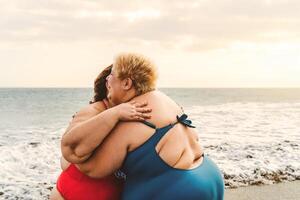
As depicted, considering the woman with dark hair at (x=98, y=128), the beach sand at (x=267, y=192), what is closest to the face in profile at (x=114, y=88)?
the woman with dark hair at (x=98, y=128)

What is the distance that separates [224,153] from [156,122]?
8.04 m

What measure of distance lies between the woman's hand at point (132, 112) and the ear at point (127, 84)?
141mm

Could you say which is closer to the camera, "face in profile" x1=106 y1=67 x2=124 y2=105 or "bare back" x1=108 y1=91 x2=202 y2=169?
"bare back" x1=108 y1=91 x2=202 y2=169

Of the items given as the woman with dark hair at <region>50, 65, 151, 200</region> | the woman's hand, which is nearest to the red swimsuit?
the woman with dark hair at <region>50, 65, 151, 200</region>

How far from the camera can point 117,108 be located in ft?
10.6

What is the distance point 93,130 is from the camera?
3.19m

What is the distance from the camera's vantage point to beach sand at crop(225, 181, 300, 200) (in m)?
6.84

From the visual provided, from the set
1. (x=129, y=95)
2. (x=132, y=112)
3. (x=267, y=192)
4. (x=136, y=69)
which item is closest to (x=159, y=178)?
(x=132, y=112)

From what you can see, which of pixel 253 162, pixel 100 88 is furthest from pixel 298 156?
pixel 100 88

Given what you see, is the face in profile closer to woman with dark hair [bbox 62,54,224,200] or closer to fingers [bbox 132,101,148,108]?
woman with dark hair [bbox 62,54,224,200]

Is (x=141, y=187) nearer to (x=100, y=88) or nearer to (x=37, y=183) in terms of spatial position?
(x=100, y=88)

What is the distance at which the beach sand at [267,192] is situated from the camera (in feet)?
22.4

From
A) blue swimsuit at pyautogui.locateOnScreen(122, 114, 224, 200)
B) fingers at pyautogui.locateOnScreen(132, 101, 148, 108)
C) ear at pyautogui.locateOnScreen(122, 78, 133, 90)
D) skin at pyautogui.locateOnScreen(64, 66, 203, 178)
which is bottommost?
blue swimsuit at pyautogui.locateOnScreen(122, 114, 224, 200)

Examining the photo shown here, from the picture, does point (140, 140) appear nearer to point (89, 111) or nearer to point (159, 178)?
point (159, 178)
